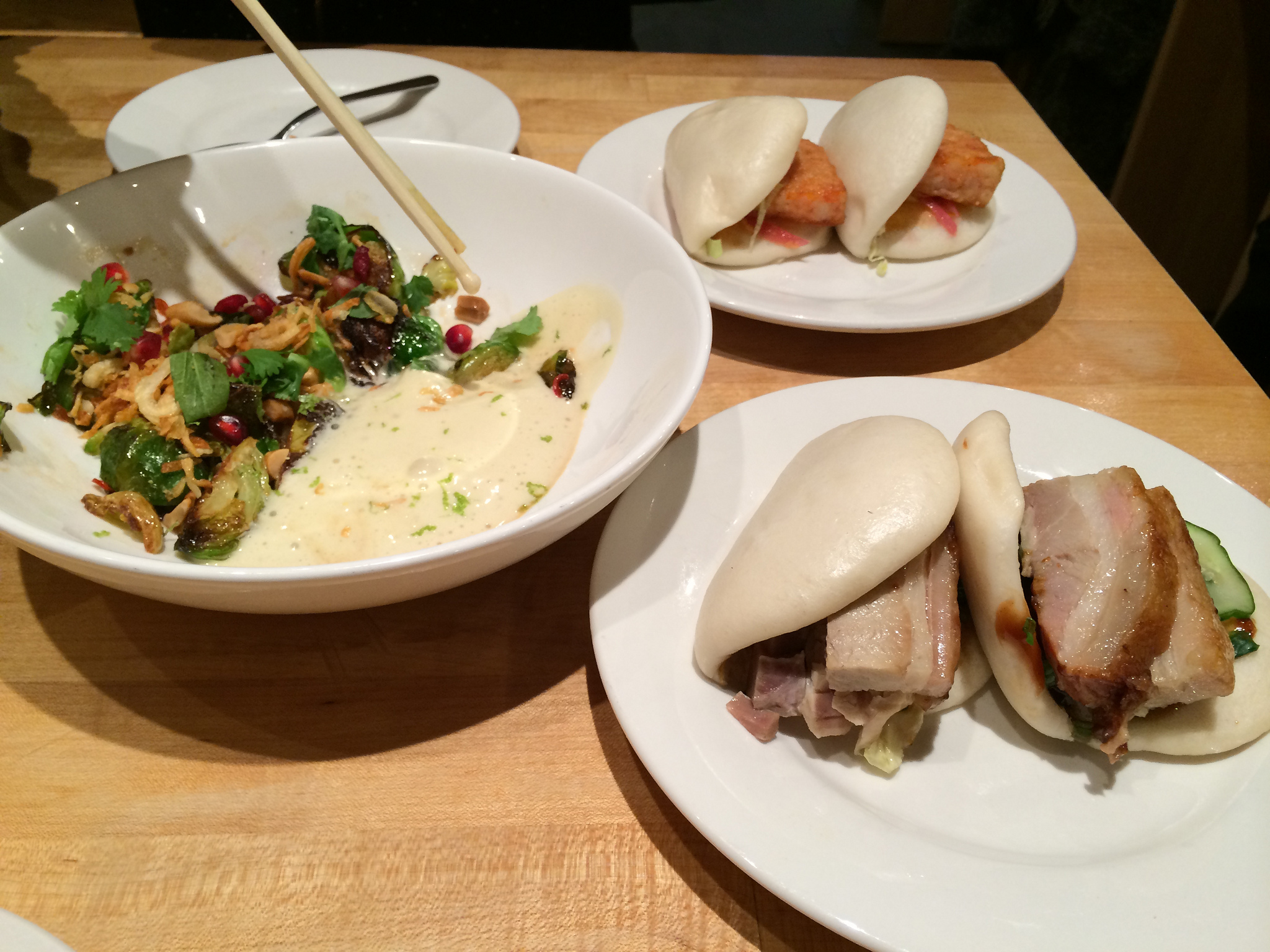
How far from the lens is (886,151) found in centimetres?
229

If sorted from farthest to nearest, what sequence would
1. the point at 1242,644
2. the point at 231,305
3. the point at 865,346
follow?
1. the point at 865,346
2. the point at 231,305
3. the point at 1242,644

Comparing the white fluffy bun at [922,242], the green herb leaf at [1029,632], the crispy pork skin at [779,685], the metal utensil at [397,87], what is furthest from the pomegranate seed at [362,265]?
the green herb leaf at [1029,632]

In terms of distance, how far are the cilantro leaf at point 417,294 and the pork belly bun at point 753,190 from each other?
76 centimetres

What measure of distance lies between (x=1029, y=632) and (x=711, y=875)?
603 mm

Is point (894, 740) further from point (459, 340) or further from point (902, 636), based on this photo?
point (459, 340)

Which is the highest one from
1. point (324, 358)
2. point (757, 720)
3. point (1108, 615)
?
point (324, 358)

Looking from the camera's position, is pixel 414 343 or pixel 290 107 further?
pixel 290 107

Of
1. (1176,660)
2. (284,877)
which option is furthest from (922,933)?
(284,877)

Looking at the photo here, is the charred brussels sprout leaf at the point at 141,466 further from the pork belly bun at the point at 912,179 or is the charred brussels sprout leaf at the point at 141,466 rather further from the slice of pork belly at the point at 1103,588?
the pork belly bun at the point at 912,179

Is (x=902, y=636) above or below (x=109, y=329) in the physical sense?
below

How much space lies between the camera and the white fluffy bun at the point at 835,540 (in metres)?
1.20

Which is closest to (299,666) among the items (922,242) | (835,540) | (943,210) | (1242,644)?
(835,540)

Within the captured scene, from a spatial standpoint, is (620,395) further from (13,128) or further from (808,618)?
(13,128)

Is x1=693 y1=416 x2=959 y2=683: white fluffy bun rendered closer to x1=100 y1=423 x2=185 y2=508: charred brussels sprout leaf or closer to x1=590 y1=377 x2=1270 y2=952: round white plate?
x1=590 y1=377 x2=1270 y2=952: round white plate
